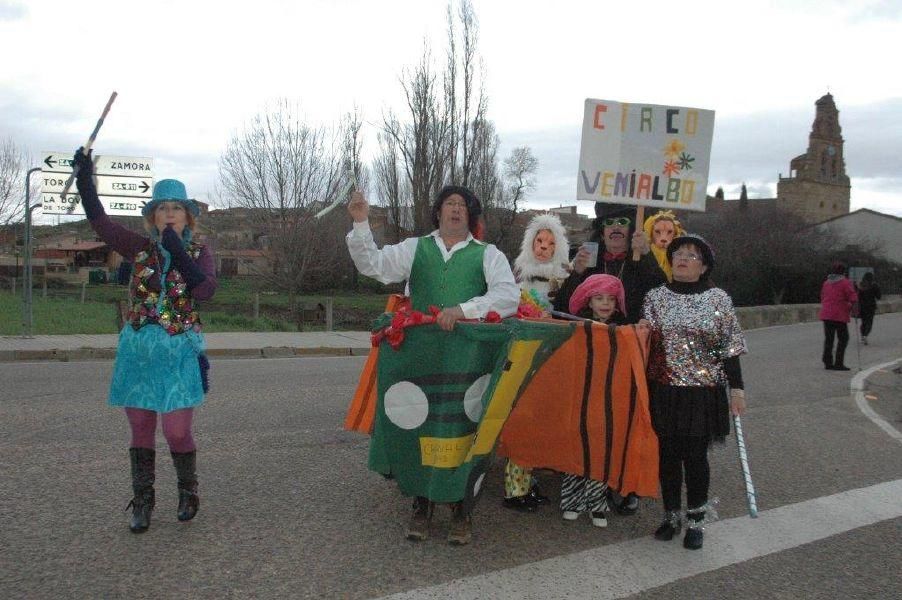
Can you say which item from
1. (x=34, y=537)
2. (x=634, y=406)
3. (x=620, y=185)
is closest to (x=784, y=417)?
(x=620, y=185)

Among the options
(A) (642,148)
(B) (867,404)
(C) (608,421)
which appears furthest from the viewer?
(B) (867,404)

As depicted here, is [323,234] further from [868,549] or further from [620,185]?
[868,549]

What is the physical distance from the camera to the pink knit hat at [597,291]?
4531 mm

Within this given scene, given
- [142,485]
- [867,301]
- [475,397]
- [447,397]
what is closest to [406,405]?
[447,397]

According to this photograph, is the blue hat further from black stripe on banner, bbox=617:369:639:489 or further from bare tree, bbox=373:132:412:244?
bare tree, bbox=373:132:412:244

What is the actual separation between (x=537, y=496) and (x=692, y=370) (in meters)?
1.31

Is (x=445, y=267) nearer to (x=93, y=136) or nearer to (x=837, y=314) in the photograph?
(x=93, y=136)

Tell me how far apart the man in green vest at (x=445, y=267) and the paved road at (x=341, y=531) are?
1.39 feet

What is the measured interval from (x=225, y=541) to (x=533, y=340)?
188 cm

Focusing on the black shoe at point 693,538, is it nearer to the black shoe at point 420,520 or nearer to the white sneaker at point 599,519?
the white sneaker at point 599,519

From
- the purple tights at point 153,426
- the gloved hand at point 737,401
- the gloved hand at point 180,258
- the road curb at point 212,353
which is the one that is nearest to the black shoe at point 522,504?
the gloved hand at point 737,401

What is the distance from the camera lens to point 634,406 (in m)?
4.19

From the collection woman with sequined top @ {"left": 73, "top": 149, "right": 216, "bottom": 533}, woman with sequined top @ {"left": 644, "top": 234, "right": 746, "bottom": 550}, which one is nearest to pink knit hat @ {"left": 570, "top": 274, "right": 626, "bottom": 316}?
woman with sequined top @ {"left": 644, "top": 234, "right": 746, "bottom": 550}

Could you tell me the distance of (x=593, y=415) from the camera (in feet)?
14.2
